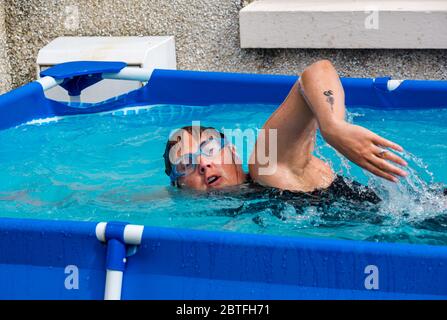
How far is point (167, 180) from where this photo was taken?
3562 millimetres

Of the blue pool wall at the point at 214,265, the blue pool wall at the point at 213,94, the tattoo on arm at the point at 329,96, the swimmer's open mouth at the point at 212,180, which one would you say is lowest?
the blue pool wall at the point at 214,265

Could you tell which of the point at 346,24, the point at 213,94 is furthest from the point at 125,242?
the point at 346,24

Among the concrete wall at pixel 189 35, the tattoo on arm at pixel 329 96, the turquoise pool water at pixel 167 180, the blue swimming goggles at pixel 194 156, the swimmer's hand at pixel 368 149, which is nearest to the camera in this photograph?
the swimmer's hand at pixel 368 149

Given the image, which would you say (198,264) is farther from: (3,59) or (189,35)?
(3,59)

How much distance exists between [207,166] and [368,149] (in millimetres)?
833

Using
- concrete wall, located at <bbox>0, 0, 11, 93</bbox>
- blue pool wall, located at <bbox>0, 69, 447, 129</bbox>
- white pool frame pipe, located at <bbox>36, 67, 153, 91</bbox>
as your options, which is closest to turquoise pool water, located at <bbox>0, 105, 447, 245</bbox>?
blue pool wall, located at <bbox>0, 69, 447, 129</bbox>

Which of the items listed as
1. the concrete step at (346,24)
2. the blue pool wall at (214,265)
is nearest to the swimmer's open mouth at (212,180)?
the blue pool wall at (214,265)

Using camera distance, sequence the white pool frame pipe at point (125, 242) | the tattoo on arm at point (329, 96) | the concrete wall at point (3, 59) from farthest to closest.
Answer: the concrete wall at point (3, 59)
the tattoo on arm at point (329, 96)
the white pool frame pipe at point (125, 242)

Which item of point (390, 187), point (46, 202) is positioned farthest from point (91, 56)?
point (390, 187)

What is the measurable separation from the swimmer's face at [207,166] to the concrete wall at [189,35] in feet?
5.64

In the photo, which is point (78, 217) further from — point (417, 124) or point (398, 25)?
point (398, 25)

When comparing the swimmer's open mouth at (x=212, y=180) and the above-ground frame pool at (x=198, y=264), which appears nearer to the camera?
the above-ground frame pool at (x=198, y=264)

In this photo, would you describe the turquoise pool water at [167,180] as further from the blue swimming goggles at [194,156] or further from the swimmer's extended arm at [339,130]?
the swimmer's extended arm at [339,130]

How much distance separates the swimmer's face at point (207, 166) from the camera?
2.98 m
